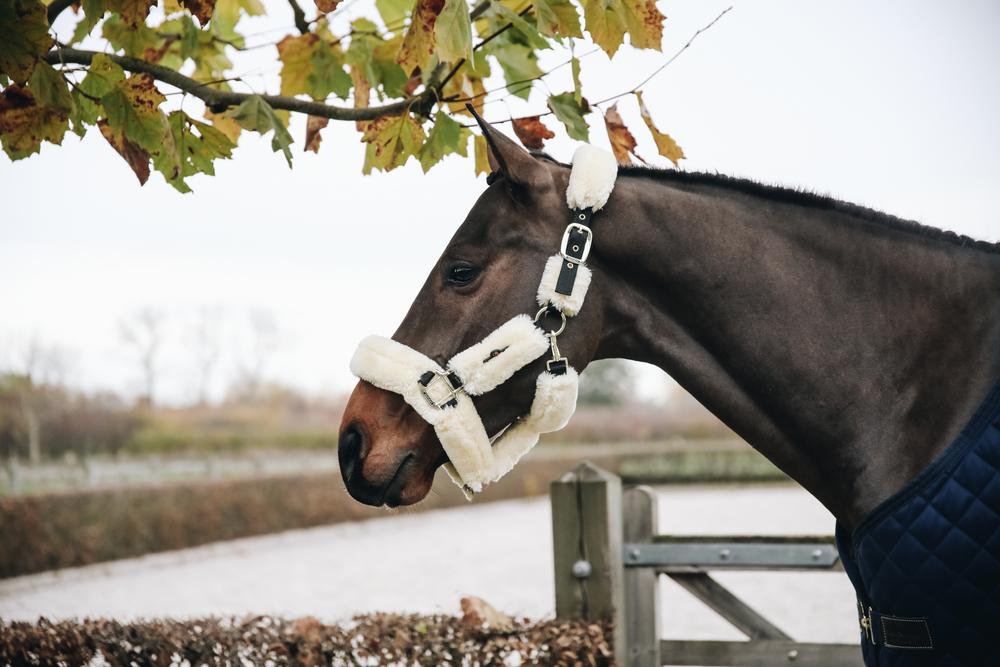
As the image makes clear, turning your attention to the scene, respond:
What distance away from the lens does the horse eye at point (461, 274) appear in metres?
1.97

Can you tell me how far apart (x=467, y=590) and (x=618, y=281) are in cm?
876

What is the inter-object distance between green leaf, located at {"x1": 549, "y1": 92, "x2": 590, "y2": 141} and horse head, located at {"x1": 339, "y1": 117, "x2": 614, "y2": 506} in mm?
581

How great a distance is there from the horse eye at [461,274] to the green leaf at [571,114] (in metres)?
0.75

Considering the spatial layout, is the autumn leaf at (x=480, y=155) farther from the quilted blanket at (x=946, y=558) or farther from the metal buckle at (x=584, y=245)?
the quilted blanket at (x=946, y=558)

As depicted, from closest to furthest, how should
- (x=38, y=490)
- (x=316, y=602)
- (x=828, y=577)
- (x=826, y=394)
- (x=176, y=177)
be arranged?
(x=826, y=394), (x=176, y=177), (x=316, y=602), (x=828, y=577), (x=38, y=490)

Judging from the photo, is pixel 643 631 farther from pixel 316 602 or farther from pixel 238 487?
pixel 238 487

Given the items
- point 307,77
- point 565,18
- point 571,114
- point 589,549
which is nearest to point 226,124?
point 307,77

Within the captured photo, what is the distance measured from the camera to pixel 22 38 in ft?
6.81

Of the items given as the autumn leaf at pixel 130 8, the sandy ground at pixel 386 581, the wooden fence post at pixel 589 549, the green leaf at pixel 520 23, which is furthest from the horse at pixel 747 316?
the sandy ground at pixel 386 581

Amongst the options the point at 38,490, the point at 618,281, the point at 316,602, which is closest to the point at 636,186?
the point at 618,281

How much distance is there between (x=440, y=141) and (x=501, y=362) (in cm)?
107

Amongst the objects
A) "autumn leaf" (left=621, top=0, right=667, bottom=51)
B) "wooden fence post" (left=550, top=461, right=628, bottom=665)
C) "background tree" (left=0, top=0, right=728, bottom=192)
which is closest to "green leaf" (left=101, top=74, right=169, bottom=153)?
"background tree" (left=0, top=0, right=728, bottom=192)

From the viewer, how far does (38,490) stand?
46.2 ft

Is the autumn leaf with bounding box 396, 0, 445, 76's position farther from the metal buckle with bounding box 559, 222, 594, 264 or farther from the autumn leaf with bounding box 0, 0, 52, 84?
the autumn leaf with bounding box 0, 0, 52, 84
